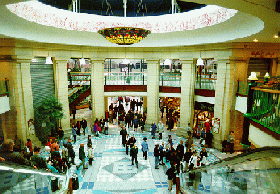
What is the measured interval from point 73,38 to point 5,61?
144 inches

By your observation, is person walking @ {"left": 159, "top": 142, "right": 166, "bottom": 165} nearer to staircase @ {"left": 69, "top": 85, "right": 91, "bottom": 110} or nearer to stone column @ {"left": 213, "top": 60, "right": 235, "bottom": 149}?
stone column @ {"left": 213, "top": 60, "right": 235, "bottom": 149}

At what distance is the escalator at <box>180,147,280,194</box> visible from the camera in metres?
3.62

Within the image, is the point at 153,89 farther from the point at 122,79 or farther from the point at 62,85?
the point at 62,85

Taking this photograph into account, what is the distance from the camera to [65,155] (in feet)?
30.1

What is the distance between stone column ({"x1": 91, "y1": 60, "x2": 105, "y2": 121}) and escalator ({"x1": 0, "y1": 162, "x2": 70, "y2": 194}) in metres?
9.36

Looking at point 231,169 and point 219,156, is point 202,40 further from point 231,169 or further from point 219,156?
point 231,169

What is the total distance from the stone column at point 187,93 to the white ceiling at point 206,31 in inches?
75.6

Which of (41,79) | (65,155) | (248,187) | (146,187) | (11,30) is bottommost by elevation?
(146,187)

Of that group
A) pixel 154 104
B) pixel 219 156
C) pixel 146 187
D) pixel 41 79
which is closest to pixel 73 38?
pixel 41 79

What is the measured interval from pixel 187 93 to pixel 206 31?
5.13 meters

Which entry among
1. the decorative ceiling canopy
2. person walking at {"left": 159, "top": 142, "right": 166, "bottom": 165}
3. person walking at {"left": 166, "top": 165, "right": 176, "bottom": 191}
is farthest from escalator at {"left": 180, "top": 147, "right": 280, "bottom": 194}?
the decorative ceiling canopy

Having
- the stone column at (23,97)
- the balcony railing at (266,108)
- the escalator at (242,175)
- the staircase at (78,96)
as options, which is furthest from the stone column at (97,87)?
the balcony railing at (266,108)

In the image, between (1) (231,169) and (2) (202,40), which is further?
(2) (202,40)

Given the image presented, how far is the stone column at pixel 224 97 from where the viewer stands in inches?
457
